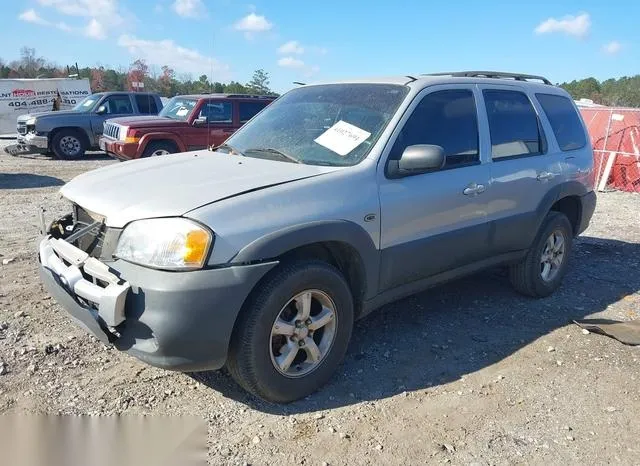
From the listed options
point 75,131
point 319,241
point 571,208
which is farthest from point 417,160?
point 75,131

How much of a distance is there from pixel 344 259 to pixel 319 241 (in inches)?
14.7

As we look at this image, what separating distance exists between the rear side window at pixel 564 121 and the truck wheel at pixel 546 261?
721 mm

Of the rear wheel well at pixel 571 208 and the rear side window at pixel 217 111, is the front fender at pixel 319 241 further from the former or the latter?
the rear side window at pixel 217 111

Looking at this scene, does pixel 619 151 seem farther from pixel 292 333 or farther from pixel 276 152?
pixel 292 333

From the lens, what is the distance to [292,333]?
3.11 metres

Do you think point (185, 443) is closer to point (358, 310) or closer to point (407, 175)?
point (358, 310)

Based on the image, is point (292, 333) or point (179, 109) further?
point (179, 109)

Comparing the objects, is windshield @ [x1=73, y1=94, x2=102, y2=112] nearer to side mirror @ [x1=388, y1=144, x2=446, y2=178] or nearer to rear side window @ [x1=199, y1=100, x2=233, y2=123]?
rear side window @ [x1=199, y1=100, x2=233, y2=123]

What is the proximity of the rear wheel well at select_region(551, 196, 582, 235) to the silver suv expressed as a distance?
1.41 ft

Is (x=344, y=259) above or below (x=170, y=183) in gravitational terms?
below

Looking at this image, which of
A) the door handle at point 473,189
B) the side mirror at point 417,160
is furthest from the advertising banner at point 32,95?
the side mirror at point 417,160

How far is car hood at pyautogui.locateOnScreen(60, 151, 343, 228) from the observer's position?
9.41 feet

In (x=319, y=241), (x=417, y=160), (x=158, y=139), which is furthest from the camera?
(x=158, y=139)

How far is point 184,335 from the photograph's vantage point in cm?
269
